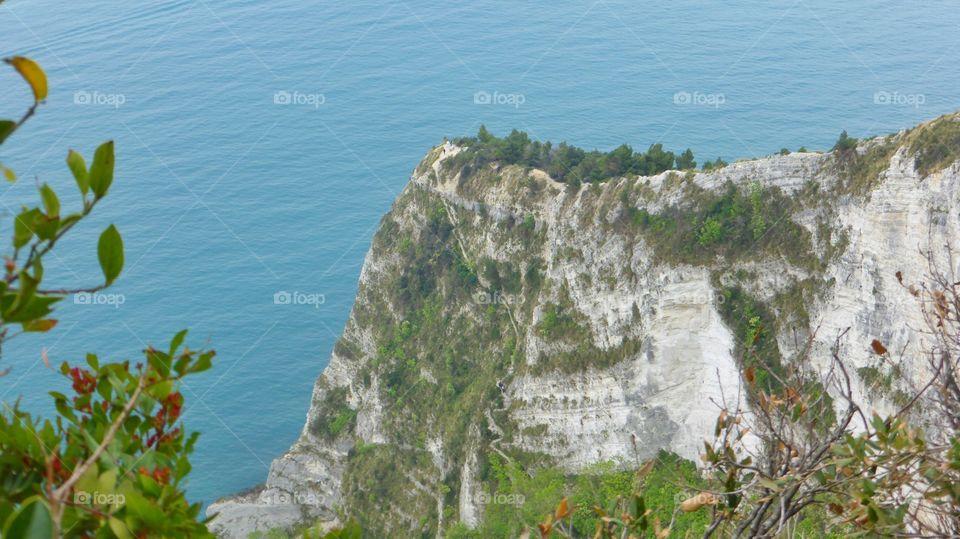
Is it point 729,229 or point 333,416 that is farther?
point 333,416

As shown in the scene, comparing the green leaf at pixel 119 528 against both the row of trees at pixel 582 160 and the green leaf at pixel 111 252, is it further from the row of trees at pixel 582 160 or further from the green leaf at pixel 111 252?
the row of trees at pixel 582 160

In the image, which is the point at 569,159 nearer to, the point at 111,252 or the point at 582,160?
the point at 582,160

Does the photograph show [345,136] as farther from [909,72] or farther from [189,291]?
[909,72]

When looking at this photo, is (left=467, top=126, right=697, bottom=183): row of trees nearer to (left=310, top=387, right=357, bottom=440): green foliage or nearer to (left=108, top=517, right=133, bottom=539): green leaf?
(left=310, top=387, right=357, bottom=440): green foliage

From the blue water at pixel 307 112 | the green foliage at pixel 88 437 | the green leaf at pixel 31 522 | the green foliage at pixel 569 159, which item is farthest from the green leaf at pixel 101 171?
the blue water at pixel 307 112

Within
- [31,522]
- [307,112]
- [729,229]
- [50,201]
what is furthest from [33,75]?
[307,112]
